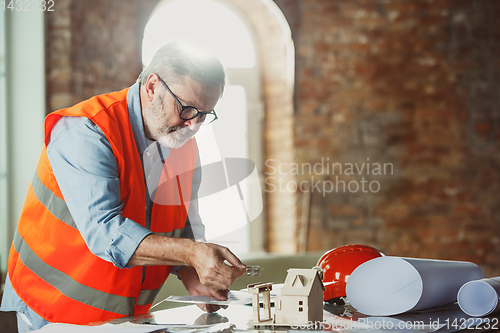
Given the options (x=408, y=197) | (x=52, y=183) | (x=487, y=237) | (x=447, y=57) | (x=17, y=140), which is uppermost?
(x=447, y=57)

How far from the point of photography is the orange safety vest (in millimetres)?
1319

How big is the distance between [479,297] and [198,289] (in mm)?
710

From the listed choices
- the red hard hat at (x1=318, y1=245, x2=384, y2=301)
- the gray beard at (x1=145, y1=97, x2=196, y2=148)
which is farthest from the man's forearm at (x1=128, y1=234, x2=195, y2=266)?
the gray beard at (x1=145, y1=97, x2=196, y2=148)

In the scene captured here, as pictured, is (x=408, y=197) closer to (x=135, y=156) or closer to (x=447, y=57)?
(x=447, y=57)

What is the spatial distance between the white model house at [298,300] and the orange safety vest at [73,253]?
20.9 inches

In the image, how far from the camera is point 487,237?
3.58m

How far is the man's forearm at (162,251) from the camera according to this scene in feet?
3.70

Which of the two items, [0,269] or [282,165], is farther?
[282,165]

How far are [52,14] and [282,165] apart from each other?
182cm

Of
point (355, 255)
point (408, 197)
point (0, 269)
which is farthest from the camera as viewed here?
point (408, 197)

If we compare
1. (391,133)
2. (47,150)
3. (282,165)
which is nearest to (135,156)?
(47,150)

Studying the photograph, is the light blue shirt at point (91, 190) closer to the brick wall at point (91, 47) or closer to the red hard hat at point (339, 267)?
the red hard hat at point (339, 267)

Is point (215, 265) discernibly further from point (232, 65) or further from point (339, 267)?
point (232, 65)

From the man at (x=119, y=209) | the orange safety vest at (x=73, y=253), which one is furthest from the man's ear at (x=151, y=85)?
the orange safety vest at (x=73, y=253)
